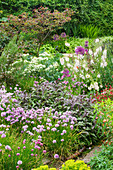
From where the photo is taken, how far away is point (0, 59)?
482 centimetres

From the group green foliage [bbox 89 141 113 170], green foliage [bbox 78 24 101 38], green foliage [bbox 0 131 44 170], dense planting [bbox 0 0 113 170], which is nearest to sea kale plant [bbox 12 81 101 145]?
dense planting [bbox 0 0 113 170]

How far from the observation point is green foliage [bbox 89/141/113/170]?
2.58 metres

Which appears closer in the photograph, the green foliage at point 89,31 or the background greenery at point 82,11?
the background greenery at point 82,11

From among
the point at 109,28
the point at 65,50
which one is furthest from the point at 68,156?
the point at 109,28

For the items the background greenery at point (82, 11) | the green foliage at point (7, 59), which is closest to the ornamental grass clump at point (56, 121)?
the green foliage at point (7, 59)

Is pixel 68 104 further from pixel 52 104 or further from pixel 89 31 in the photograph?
pixel 89 31

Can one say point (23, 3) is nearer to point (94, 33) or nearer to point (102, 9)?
point (94, 33)

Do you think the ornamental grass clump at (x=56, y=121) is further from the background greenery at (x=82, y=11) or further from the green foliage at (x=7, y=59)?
the background greenery at (x=82, y=11)

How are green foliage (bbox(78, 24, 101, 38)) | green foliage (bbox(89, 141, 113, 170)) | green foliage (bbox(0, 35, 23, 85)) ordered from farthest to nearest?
green foliage (bbox(78, 24, 101, 38)) → green foliage (bbox(0, 35, 23, 85)) → green foliage (bbox(89, 141, 113, 170))

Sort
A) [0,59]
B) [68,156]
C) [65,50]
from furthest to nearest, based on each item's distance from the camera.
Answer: [65,50] → [0,59] → [68,156]

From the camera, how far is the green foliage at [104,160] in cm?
258

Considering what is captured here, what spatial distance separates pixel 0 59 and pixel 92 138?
2616 mm

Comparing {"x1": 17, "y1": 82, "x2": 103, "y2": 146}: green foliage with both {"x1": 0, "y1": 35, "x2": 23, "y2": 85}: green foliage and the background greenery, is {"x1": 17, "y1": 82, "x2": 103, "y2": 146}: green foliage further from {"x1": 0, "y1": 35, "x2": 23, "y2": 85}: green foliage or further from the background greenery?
the background greenery

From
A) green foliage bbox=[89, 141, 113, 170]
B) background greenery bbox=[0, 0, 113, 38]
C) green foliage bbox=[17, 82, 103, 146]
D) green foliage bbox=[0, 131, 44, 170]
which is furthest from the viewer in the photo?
background greenery bbox=[0, 0, 113, 38]
